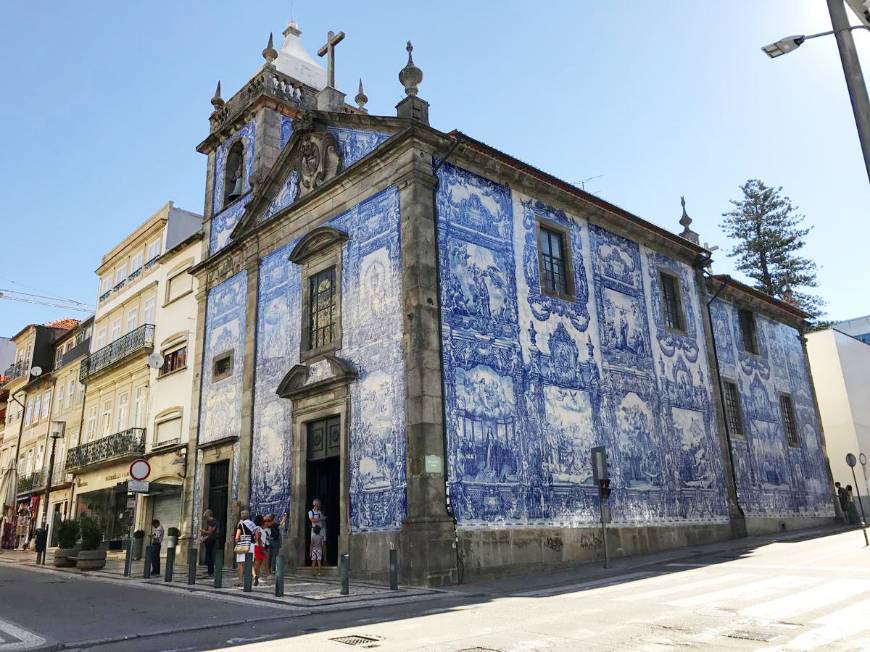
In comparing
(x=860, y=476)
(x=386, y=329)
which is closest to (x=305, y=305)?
(x=386, y=329)

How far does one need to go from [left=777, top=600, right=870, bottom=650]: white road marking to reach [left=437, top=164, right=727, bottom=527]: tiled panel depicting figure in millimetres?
6292

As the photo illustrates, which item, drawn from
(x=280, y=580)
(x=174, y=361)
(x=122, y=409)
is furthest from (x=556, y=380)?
(x=122, y=409)

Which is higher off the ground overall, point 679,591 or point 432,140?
point 432,140

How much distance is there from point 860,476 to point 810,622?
26.2 m

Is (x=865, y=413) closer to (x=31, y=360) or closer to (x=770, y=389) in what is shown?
(x=770, y=389)

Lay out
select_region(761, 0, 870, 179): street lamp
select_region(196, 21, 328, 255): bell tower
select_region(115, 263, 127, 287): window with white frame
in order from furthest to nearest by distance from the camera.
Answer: select_region(115, 263, 127, 287): window with white frame, select_region(196, 21, 328, 255): bell tower, select_region(761, 0, 870, 179): street lamp

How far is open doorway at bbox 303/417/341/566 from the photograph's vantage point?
47.5ft

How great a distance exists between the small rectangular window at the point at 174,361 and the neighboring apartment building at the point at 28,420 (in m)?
13.8

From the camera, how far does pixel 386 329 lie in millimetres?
13664

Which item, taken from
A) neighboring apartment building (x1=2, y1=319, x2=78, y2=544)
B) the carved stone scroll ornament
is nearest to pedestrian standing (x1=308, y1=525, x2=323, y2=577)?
the carved stone scroll ornament

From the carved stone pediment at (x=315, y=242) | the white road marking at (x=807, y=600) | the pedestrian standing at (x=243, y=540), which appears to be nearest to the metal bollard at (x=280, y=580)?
the pedestrian standing at (x=243, y=540)

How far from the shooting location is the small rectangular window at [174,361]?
21.9m

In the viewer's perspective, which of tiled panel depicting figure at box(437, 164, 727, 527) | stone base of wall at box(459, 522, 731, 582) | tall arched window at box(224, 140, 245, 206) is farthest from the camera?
tall arched window at box(224, 140, 245, 206)

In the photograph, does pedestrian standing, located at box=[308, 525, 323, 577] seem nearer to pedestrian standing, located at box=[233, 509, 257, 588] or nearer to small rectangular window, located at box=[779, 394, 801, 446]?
pedestrian standing, located at box=[233, 509, 257, 588]
